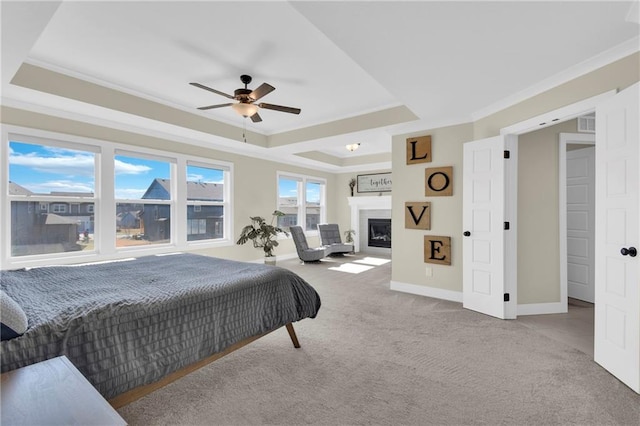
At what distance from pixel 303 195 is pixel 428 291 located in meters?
4.38

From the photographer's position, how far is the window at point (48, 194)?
3.49 metres

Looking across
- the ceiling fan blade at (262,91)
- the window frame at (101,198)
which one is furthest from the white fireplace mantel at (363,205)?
the ceiling fan blade at (262,91)

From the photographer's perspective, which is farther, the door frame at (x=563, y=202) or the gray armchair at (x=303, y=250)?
the gray armchair at (x=303, y=250)

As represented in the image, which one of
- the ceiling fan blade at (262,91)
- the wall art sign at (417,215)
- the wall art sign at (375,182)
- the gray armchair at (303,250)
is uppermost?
the ceiling fan blade at (262,91)

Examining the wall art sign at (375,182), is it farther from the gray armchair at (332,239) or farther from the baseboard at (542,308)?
the baseboard at (542,308)

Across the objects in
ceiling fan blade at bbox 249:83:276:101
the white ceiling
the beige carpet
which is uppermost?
the white ceiling

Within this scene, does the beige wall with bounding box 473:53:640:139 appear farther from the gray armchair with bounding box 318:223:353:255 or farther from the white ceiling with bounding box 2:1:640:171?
the gray armchair with bounding box 318:223:353:255

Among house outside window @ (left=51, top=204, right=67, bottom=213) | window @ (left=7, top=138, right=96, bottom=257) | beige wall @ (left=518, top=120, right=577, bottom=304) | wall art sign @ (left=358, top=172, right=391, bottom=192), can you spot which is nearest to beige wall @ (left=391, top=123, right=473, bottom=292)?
beige wall @ (left=518, top=120, right=577, bottom=304)

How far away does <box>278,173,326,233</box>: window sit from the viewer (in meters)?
7.27

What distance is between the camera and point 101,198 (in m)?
4.04

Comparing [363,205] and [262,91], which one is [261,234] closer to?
[363,205]

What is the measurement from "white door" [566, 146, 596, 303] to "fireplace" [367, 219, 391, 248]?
4.26 m

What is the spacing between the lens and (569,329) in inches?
116

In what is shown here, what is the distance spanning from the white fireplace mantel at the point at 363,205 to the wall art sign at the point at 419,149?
346 centimetres
